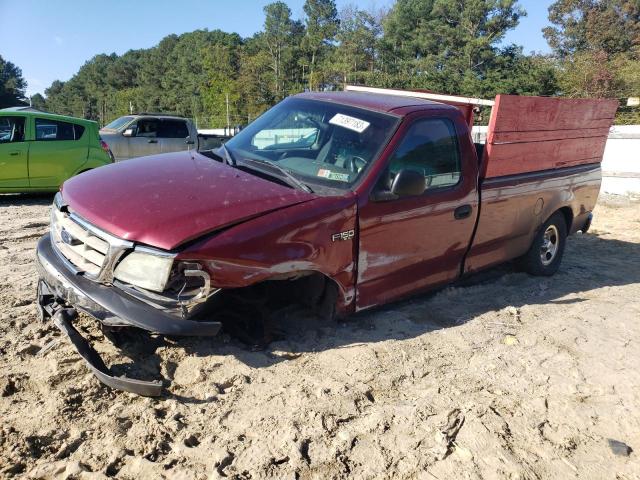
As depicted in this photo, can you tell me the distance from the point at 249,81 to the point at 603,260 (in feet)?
166

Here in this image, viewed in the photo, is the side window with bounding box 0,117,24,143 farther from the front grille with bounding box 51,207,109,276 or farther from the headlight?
the headlight

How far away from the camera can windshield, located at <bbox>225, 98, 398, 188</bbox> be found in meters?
3.84

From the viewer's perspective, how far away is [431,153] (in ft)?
13.9

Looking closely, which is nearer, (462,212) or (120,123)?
(462,212)

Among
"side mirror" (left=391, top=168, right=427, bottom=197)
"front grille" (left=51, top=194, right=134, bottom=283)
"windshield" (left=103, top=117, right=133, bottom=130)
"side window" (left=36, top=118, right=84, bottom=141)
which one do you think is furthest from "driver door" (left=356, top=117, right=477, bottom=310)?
"windshield" (left=103, top=117, right=133, bottom=130)

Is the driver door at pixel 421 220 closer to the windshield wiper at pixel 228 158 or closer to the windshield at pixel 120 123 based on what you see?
the windshield wiper at pixel 228 158

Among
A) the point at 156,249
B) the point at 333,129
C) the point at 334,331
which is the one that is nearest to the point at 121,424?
the point at 156,249

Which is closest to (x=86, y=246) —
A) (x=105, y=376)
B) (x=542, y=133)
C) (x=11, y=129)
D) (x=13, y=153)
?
(x=105, y=376)

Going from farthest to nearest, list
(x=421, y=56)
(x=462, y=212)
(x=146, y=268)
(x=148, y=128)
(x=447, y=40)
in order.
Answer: (x=421, y=56) → (x=447, y=40) → (x=148, y=128) → (x=462, y=212) → (x=146, y=268)

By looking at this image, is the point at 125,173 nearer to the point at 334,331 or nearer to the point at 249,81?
the point at 334,331

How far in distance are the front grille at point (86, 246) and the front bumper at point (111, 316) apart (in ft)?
0.22

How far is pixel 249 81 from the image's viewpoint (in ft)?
175

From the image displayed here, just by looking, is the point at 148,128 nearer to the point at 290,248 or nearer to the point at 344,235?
the point at 344,235

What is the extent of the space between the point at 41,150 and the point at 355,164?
7277 millimetres
